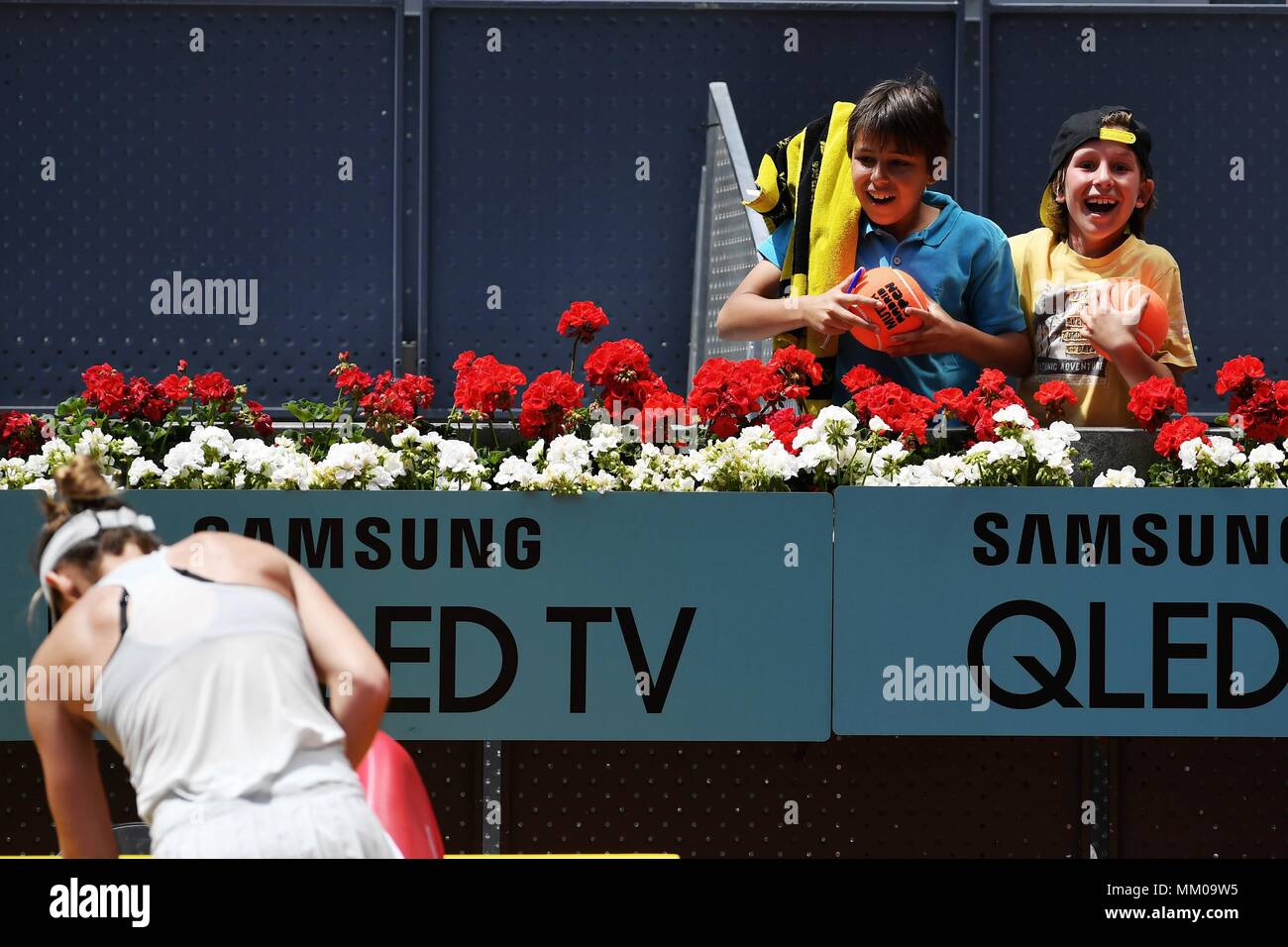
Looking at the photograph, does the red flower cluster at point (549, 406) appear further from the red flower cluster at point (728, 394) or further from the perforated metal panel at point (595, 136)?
the perforated metal panel at point (595, 136)

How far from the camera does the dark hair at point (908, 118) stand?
3.47 m

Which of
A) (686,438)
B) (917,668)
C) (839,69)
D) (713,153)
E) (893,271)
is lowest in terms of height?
(917,668)

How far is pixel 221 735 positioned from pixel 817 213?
2.45 meters

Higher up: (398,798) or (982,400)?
(982,400)

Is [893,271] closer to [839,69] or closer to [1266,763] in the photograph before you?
[1266,763]

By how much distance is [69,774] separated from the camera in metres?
1.81

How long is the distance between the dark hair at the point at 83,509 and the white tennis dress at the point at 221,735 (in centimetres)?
10

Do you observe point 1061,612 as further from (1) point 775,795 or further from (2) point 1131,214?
(2) point 1131,214

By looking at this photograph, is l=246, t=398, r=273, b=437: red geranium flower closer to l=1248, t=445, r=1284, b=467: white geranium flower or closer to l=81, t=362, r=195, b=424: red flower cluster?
l=81, t=362, r=195, b=424: red flower cluster

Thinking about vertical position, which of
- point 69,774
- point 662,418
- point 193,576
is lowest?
point 69,774

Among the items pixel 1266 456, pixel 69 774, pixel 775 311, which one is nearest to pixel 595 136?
pixel 775 311

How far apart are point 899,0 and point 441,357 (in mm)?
2509

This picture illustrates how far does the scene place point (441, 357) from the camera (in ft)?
20.5
